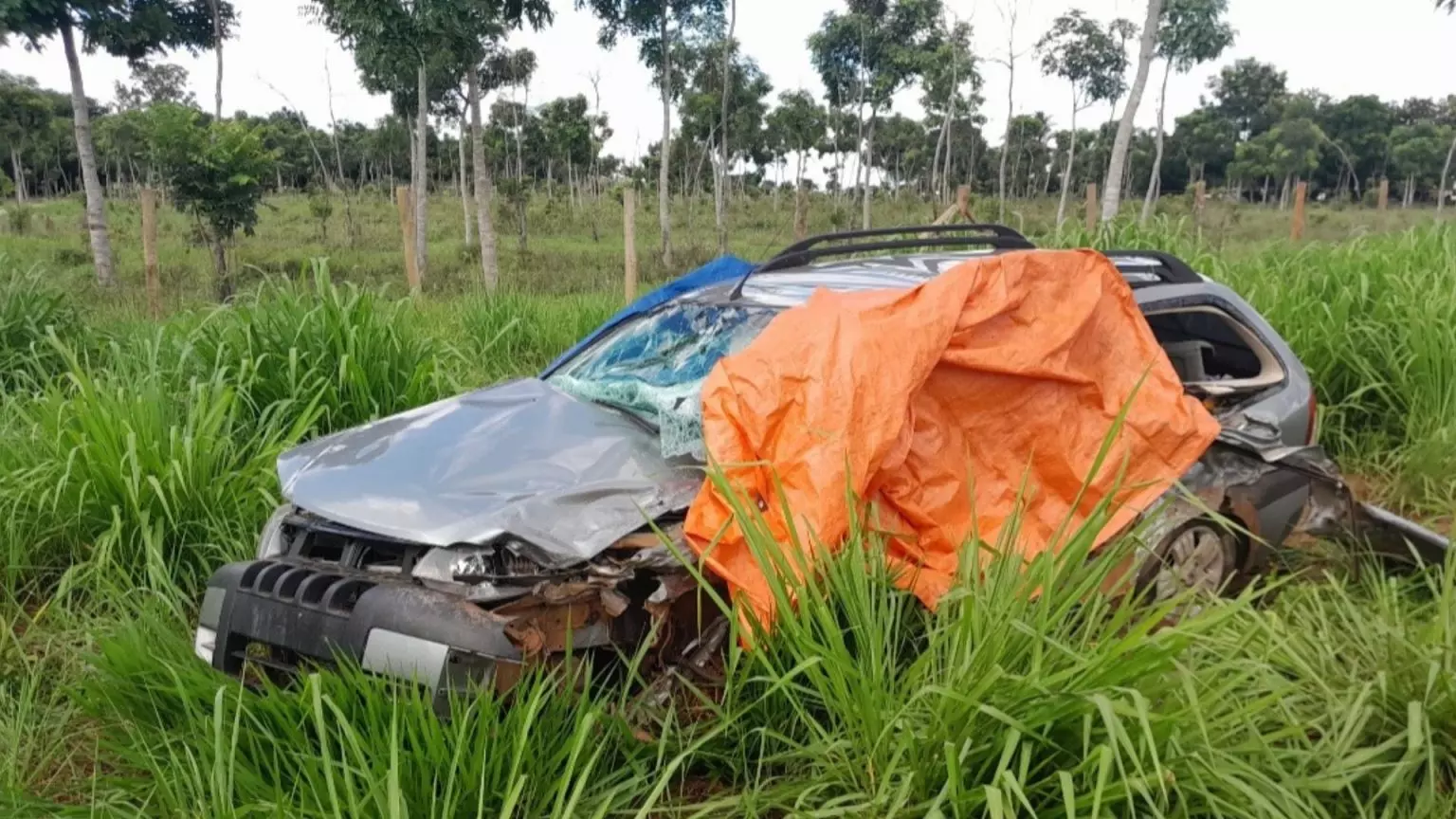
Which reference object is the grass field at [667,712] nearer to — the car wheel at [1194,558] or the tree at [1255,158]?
the car wheel at [1194,558]

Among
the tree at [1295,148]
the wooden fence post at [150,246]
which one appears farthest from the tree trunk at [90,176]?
the tree at [1295,148]

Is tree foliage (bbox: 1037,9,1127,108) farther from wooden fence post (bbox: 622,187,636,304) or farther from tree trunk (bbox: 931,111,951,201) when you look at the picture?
wooden fence post (bbox: 622,187,636,304)

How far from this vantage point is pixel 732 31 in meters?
24.2

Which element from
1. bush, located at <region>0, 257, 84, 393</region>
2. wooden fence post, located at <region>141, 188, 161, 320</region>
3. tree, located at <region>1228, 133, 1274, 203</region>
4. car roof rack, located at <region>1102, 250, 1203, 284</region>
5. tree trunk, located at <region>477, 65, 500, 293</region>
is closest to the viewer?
car roof rack, located at <region>1102, 250, 1203, 284</region>

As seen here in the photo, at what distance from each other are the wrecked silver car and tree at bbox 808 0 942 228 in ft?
81.4

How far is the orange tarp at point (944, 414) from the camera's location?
225 cm

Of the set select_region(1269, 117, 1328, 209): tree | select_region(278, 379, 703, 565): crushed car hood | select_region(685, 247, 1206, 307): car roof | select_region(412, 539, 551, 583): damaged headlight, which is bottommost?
select_region(412, 539, 551, 583): damaged headlight

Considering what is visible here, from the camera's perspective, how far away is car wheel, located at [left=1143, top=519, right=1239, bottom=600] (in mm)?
2846

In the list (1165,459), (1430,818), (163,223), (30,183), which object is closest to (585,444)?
(1165,459)

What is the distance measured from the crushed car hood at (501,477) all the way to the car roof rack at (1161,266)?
1.99 metres

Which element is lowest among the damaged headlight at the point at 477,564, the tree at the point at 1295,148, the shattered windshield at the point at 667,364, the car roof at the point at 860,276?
the damaged headlight at the point at 477,564

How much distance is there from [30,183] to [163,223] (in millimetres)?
28640

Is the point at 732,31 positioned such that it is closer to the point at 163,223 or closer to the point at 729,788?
the point at 163,223

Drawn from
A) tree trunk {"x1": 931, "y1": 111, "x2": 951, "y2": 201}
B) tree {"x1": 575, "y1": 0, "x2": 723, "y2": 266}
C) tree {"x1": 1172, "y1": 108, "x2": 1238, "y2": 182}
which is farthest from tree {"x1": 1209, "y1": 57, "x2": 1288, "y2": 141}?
tree {"x1": 575, "y1": 0, "x2": 723, "y2": 266}
